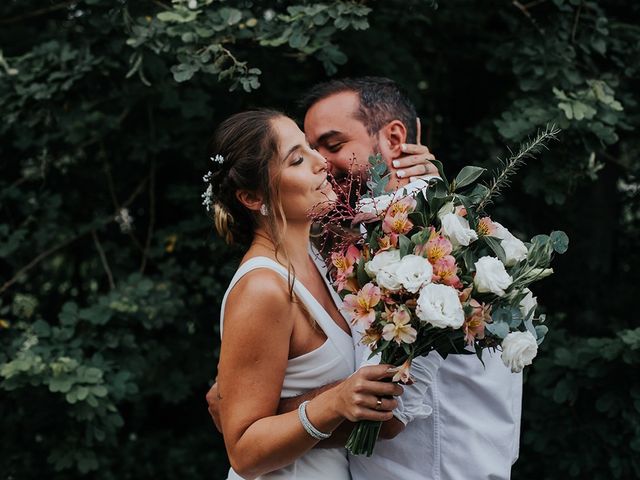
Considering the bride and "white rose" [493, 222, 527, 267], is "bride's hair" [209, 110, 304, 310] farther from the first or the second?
"white rose" [493, 222, 527, 267]

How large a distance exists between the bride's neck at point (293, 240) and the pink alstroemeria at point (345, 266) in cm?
44

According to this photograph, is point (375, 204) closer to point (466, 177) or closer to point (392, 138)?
point (466, 177)

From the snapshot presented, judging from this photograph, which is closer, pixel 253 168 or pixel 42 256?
pixel 253 168

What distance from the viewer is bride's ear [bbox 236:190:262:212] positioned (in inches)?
103

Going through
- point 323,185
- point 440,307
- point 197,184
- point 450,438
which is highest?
point 440,307

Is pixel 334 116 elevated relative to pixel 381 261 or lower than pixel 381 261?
lower

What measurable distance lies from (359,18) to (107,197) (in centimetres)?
219

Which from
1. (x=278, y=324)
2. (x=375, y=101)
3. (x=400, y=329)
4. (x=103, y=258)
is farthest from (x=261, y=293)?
(x=103, y=258)

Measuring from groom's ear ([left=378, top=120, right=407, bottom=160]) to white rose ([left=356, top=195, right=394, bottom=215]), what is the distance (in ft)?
3.18

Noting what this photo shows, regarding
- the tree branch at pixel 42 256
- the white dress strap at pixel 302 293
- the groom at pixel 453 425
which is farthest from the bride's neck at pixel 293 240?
the tree branch at pixel 42 256

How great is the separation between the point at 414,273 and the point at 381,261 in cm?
10

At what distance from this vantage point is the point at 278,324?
7.84 feet

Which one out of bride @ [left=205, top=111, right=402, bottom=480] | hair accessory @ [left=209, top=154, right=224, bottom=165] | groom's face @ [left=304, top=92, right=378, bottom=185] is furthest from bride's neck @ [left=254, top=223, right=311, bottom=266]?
groom's face @ [left=304, top=92, right=378, bottom=185]

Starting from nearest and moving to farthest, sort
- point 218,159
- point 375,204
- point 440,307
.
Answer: point 440,307
point 375,204
point 218,159
